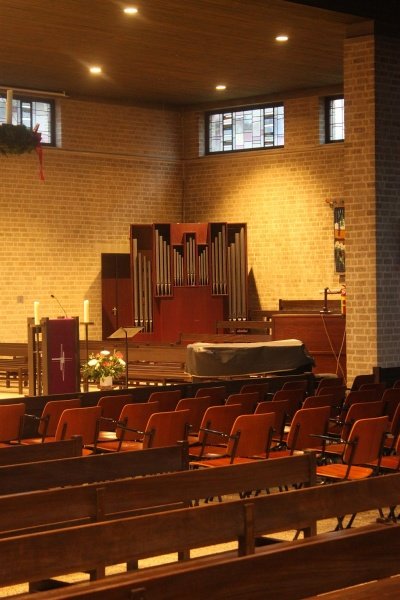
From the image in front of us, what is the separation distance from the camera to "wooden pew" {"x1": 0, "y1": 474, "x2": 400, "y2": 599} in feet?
11.7

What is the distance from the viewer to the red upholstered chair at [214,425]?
844 cm

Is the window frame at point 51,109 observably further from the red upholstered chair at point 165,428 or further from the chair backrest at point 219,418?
the red upholstered chair at point 165,428

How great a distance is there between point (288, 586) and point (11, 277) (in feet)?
58.5

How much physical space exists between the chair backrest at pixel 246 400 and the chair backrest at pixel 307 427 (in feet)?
3.29

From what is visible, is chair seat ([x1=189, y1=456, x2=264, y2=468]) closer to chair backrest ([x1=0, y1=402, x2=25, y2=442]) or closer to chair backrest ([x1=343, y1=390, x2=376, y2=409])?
chair backrest ([x1=0, y1=402, x2=25, y2=442])

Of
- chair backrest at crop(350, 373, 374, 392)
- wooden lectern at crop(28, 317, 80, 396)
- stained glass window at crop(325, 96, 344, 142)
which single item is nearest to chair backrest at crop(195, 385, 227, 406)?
chair backrest at crop(350, 373, 374, 392)

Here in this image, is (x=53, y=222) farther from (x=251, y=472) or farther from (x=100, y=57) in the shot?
(x=251, y=472)

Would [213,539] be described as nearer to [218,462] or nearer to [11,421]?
[218,462]

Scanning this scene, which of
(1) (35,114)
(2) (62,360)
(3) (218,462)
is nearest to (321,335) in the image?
(2) (62,360)

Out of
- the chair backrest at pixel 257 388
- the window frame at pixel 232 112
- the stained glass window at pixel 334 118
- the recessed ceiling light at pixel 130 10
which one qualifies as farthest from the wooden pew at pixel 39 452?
the window frame at pixel 232 112

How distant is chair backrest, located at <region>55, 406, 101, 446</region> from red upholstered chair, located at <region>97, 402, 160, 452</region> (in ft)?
0.65

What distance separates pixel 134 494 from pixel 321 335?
11143mm

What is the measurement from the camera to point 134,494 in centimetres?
481

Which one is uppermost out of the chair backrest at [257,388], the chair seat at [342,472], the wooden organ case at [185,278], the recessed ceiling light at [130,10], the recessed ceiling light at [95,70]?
the recessed ceiling light at [95,70]
